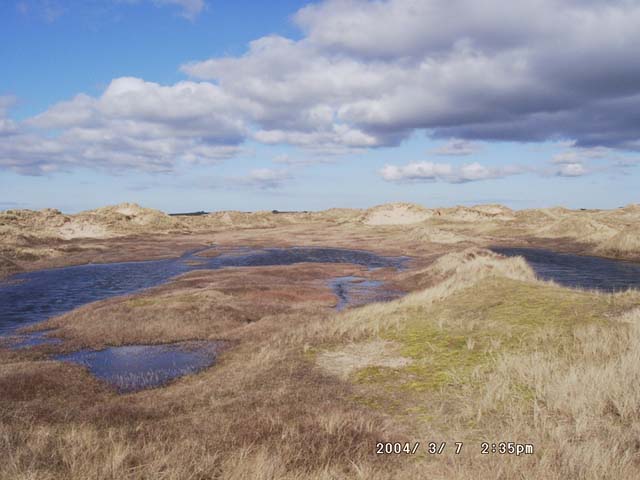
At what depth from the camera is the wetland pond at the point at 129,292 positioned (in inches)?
699

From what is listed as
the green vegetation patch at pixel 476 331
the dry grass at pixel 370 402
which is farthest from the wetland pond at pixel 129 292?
the green vegetation patch at pixel 476 331

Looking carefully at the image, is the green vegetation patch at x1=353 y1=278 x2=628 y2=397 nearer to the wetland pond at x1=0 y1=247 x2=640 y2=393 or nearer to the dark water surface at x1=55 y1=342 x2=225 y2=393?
the dark water surface at x1=55 y1=342 x2=225 y2=393

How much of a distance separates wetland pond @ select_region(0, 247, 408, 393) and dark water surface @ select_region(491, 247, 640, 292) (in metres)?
18.1

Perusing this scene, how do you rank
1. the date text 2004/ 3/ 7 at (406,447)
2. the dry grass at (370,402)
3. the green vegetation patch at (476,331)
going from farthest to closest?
the green vegetation patch at (476,331)
the date text 2004/ 3/ 7 at (406,447)
the dry grass at (370,402)

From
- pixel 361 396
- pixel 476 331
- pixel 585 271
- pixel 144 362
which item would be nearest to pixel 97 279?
pixel 144 362

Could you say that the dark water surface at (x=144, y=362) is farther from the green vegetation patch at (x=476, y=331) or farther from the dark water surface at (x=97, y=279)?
the dark water surface at (x=97, y=279)

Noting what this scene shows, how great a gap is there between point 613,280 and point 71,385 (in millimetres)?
47339

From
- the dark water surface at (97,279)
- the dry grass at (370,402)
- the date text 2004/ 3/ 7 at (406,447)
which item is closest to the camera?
the dry grass at (370,402)

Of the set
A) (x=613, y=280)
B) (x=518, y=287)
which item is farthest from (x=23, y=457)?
(x=613, y=280)

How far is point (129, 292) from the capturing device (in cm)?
4206

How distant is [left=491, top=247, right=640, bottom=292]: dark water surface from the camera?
135ft

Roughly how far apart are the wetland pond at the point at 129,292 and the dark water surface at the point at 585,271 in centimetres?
1811

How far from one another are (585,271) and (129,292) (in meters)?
50.1

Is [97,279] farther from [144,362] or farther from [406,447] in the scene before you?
[406,447]
